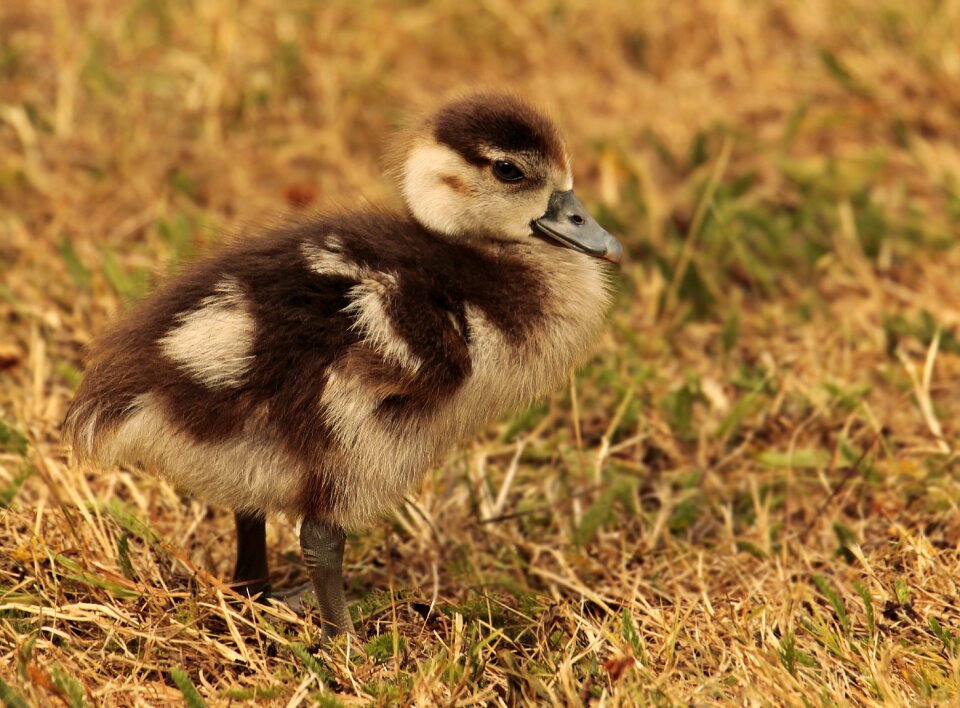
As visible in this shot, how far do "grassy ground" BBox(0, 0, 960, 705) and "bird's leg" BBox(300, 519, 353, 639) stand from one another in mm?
60

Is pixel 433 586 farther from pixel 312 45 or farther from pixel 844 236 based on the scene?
pixel 312 45

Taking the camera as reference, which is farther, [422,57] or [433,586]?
[422,57]

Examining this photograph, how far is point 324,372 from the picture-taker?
87.8 inches

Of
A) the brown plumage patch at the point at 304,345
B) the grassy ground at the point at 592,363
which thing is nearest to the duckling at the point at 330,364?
the brown plumage patch at the point at 304,345

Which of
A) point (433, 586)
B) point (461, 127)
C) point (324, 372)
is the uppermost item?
point (461, 127)

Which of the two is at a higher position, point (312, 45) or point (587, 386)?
point (312, 45)

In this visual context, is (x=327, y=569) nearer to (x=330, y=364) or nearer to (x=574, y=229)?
(x=330, y=364)

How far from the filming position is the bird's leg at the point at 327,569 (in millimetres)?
2359

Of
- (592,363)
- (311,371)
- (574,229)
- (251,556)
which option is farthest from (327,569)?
(592,363)

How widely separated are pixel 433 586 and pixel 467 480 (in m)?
0.31

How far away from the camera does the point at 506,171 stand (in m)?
2.60

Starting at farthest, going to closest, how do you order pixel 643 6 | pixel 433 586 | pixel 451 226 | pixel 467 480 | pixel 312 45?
pixel 643 6, pixel 312 45, pixel 467 480, pixel 433 586, pixel 451 226

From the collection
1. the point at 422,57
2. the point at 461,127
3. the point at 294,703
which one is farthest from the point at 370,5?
the point at 294,703

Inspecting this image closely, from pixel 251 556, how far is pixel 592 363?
1.22 metres
